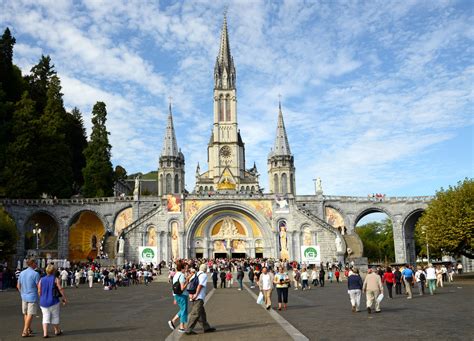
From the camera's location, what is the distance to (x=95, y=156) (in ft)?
171

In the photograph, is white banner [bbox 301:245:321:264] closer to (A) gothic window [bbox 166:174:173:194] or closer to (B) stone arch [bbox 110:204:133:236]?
(B) stone arch [bbox 110:204:133:236]

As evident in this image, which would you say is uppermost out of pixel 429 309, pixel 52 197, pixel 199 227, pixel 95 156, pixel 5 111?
pixel 5 111

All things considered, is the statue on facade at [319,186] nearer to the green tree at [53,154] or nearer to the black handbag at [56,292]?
the green tree at [53,154]

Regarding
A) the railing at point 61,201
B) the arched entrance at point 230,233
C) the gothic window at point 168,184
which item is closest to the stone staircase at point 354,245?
the arched entrance at point 230,233

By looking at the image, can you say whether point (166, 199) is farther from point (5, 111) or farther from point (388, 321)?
point (388, 321)

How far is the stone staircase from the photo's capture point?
47.9m

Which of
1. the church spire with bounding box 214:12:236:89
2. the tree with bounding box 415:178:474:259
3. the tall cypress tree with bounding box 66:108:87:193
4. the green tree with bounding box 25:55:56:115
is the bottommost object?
the tree with bounding box 415:178:474:259

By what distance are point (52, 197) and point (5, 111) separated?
1082cm

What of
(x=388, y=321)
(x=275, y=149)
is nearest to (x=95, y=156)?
(x=275, y=149)

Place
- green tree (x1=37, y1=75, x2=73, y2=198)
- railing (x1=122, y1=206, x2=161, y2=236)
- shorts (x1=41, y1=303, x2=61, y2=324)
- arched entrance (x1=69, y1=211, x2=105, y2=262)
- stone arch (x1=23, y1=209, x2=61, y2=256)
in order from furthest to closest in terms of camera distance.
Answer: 1. arched entrance (x1=69, y1=211, x2=105, y2=262)
2. stone arch (x1=23, y1=209, x2=61, y2=256)
3. green tree (x1=37, y1=75, x2=73, y2=198)
4. railing (x1=122, y1=206, x2=161, y2=236)
5. shorts (x1=41, y1=303, x2=61, y2=324)

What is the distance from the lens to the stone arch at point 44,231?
49.3 meters

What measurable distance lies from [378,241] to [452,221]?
5626 cm

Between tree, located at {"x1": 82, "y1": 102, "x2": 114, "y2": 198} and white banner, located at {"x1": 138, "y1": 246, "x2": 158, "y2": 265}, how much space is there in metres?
10.7

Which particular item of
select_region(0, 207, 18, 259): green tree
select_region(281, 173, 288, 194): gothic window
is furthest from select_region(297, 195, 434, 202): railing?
select_region(0, 207, 18, 259): green tree
